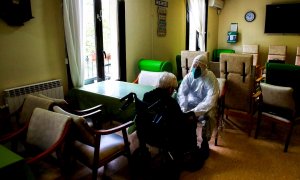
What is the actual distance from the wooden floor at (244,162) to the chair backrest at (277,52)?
3.56 metres

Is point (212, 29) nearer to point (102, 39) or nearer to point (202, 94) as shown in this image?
point (102, 39)

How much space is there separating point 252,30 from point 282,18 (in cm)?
75

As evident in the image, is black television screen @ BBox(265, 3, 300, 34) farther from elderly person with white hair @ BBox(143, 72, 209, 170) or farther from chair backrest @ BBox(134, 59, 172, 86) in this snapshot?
elderly person with white hair @ BBox(143, 72, 209, 170)

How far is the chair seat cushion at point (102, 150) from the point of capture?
1.94 meters

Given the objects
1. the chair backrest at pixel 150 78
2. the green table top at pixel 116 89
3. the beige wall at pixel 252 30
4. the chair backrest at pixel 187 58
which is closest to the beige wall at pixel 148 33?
the chair backrest at pixel 150 78

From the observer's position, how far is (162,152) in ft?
7.21

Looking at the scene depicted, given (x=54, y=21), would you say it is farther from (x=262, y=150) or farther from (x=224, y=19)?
(x=224, y=19)

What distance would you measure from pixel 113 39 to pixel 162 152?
2.17 m

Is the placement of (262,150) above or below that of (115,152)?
below

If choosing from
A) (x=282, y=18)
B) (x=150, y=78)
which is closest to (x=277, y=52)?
(x=282, y=18)

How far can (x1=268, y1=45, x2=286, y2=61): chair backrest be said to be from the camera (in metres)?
6.17

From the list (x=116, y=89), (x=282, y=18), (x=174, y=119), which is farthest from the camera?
(x=282, y=18)

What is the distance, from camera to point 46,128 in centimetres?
178

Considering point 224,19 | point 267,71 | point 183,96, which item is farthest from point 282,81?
point 224,19
